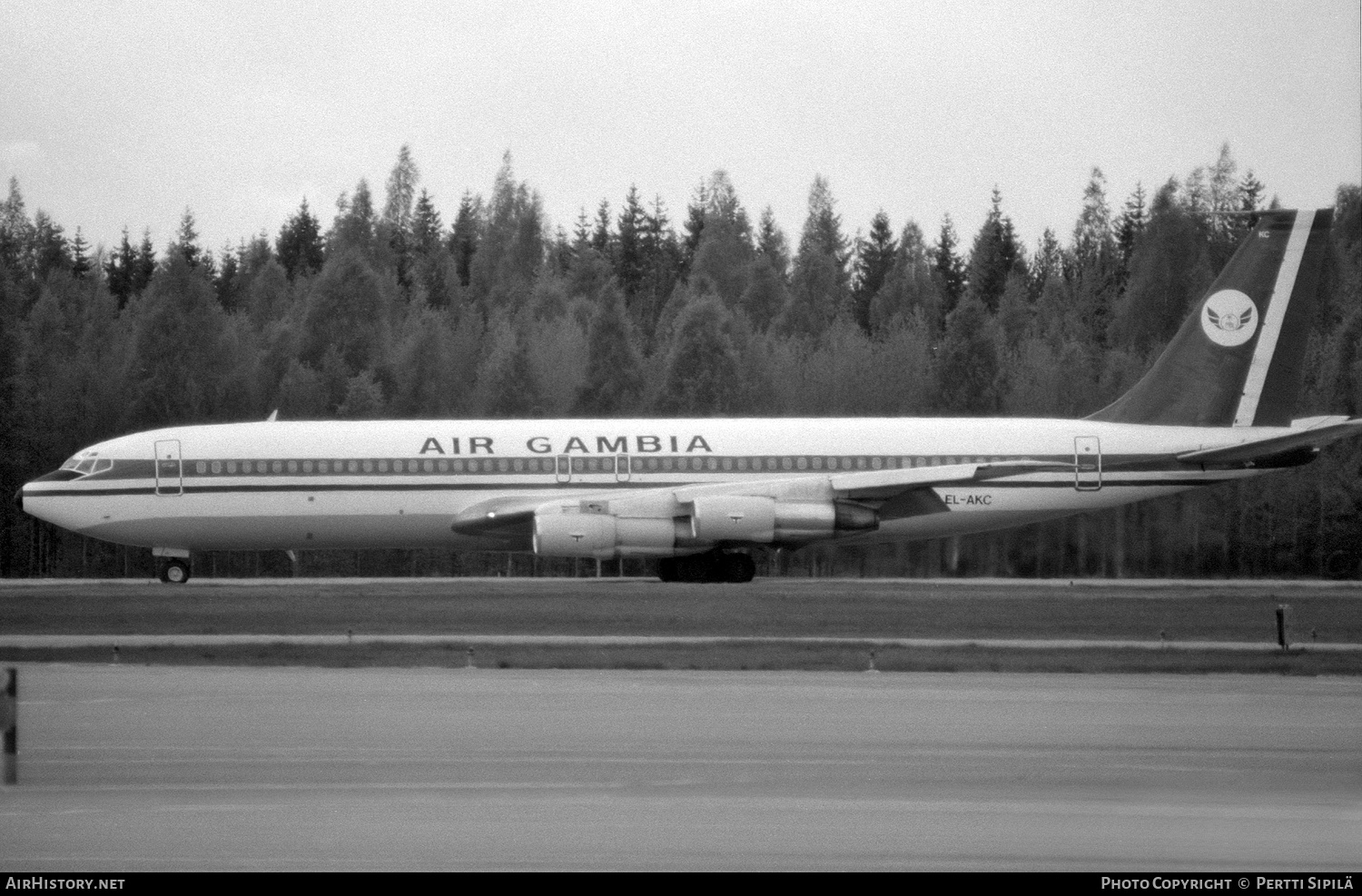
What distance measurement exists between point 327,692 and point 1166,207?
68.4 metres

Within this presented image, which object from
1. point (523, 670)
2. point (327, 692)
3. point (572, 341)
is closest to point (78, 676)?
point (327, 692)

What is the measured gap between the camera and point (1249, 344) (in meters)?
37.9

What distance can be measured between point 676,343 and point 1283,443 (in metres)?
26.3

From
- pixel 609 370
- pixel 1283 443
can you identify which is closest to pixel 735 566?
pixel 1283 443

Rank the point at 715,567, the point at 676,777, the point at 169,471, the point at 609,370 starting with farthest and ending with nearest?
the point at 609,370
the point at 169,471
the point at 715,567
the point at 676,777

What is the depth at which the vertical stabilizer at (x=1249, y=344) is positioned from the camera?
37656 mm

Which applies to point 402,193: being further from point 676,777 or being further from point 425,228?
point 676,777

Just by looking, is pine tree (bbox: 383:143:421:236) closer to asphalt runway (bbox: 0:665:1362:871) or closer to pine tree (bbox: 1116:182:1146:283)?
pine tree (bbox: 1116:182:1146:283)

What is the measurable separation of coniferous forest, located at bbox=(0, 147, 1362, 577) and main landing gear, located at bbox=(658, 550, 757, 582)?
632 centimetres

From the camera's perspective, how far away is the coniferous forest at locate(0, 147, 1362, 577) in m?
43.2

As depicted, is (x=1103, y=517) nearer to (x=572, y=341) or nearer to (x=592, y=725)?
(x=592, y=725)

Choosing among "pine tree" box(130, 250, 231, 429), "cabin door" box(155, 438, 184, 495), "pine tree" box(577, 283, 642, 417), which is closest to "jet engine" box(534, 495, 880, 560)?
"cabin door" box(155, 438, 184, 495)

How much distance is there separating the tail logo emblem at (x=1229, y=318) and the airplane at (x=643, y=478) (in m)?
1.84

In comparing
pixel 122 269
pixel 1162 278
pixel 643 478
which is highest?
pixel 122 269
